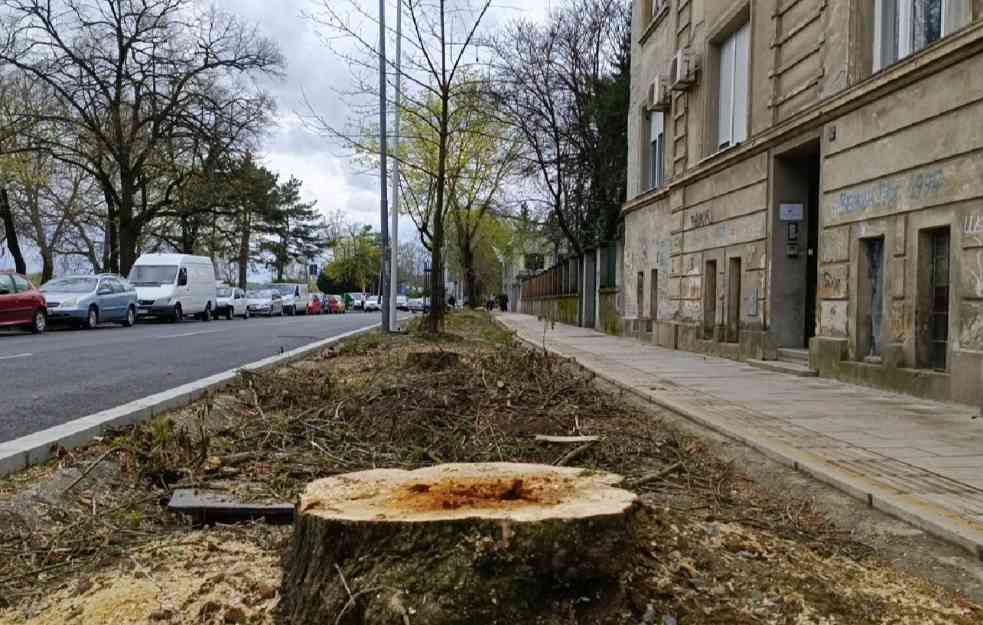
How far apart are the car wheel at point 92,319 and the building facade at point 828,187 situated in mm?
15443

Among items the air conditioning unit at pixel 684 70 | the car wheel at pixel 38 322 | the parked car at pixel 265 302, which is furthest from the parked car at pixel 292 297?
the air conditioning unit at pixel 684 70

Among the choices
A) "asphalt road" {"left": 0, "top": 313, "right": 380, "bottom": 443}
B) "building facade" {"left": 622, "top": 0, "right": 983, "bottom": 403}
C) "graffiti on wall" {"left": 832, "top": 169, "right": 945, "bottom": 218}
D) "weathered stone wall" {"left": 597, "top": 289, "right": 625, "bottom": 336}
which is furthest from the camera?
"weathered stone wall" {"left": 597, "top": 289, "right": 625, "bottom": 336}

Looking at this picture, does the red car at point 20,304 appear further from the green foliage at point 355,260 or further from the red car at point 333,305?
the green foliage at point 355,260

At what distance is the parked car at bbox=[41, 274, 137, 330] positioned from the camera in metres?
21.9

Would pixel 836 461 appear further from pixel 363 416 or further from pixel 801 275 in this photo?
pixel 801 275

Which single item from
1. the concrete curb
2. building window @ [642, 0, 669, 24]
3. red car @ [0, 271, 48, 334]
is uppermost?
building window @ [642, 0, 669, 24]

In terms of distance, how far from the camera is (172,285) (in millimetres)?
28625

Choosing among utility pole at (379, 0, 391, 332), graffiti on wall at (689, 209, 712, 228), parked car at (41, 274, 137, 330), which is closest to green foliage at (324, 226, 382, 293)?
parked car at (41, 274, 137, 330)

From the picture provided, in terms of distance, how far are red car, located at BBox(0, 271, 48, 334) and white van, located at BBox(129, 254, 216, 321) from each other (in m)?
7.26

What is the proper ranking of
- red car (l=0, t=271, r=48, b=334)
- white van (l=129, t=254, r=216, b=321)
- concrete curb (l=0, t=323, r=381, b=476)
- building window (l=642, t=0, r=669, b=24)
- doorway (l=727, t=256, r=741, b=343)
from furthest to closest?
white van (l=129, t=254, r=216, b=321), building window (l=642, t=0, r=669, b=24), red car (l=0, t=271, r=48, b=334), doorway (l=727, t=256, r=741, b=343), concrete curb (l=0, t=323, r=381, b=476)

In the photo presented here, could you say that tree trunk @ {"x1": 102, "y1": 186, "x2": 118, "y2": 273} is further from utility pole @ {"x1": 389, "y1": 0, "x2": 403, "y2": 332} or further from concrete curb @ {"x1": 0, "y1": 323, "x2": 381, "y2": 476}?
concrete curb @ {"x1": 0, "y1": 323, "x2": 381, "y2": 476}

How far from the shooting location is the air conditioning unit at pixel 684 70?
16652 millimetres

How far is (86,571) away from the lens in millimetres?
3111

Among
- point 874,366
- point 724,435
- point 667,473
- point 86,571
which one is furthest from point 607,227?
point 86,571
